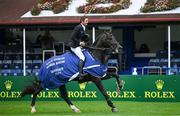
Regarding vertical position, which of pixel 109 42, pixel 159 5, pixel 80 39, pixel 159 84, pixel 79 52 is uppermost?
pixel 80 39

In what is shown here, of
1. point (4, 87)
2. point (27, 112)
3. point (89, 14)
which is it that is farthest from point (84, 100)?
point (89, 14)

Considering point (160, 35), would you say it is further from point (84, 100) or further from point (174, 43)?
point (84, 100)

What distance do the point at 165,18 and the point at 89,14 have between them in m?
4.15

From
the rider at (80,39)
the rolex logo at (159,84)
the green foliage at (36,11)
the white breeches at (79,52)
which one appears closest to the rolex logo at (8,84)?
the rolex logo at (159,84)

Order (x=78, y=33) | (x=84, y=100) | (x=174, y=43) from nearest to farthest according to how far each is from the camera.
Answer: (x=78, y=33)
(x=84, y=100)
(x=174, y=43)

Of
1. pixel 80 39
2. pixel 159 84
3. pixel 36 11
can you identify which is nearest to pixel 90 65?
pixel 80 39

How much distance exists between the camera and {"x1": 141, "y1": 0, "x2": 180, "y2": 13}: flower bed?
119ft

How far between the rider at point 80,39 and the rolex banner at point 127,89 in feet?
19.6

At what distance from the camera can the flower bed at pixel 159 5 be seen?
3619cm

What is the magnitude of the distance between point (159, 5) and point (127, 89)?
825cm

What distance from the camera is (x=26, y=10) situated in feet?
133

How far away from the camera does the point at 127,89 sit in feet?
96.6

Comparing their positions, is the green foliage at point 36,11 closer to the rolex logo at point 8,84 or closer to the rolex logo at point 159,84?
the rolex logo at point 8,84

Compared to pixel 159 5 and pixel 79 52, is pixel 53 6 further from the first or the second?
pixel 79 52
